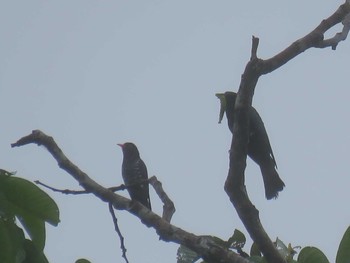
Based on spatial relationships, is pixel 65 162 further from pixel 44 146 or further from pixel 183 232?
pixel 183 232

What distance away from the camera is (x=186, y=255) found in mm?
2512

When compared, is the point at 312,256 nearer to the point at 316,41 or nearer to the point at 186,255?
the point at 186,255

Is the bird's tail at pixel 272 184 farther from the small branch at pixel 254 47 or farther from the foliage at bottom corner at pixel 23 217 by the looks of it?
the foliage at bottom corner at pixel 23 217

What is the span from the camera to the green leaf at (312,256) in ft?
6.70

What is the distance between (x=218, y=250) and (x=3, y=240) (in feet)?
3.33

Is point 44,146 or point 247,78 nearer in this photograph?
point 247,78

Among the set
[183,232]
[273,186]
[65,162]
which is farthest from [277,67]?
[273,186]

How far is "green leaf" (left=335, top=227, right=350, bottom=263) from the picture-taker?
187cm

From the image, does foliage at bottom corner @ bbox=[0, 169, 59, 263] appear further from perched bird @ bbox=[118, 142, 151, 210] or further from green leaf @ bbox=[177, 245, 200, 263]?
perched bird @ bbox=[118, 142, 151, 210]

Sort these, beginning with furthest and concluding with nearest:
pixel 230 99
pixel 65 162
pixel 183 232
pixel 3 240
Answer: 1. pixel 230 99
2. pixel 65 162
3. pixel 183 232
4. pixel 3 240

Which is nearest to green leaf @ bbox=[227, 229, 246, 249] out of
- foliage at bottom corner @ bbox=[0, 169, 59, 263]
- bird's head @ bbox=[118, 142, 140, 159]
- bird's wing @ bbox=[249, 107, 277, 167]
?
foliage at bottom corner @ bbox=[0, 169, 59, 263]

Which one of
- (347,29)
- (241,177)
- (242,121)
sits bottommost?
(241,177)

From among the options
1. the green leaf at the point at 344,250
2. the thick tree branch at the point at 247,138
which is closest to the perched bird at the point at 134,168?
the thick tree branch at the point at 247,138

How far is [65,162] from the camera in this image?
9.40 feet
